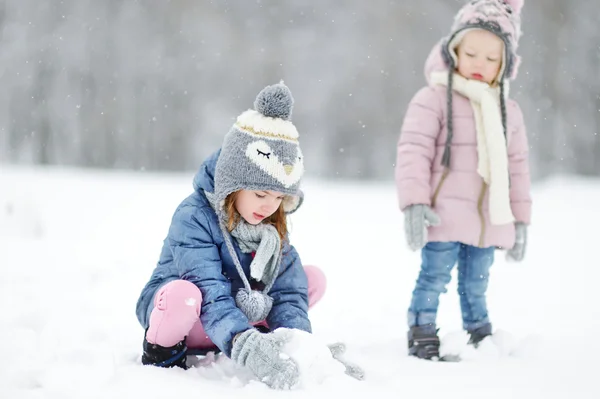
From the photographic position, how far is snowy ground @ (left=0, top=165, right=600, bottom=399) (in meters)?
2.00

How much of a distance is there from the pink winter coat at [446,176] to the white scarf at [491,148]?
0.04 m

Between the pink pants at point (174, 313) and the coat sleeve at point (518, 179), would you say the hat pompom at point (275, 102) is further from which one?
the coat sleeve at point (518, 179)

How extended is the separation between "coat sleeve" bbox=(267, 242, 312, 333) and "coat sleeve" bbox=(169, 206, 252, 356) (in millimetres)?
211

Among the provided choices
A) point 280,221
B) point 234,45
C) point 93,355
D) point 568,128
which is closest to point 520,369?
point 280,221

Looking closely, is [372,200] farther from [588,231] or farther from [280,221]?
[280,221]

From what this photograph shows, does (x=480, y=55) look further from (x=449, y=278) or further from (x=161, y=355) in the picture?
(x=161, y=355)

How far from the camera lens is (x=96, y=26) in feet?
53.2

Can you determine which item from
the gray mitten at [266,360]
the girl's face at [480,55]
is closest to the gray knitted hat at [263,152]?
the gray mitten at [266,360]

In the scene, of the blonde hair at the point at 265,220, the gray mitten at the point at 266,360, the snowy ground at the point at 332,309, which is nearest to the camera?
the gray mitten at the point at 266,360

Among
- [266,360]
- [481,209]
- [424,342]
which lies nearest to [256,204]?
[266,360]

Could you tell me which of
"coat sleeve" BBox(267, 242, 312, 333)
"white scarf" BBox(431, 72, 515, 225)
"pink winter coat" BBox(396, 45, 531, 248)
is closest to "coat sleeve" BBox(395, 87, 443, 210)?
"pink winter coat" BBox(396, 45, 531, 248)

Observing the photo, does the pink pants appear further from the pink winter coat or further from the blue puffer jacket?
the pink winter coat

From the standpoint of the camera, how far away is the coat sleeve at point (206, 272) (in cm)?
205

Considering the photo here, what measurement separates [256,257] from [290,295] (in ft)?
0.77
